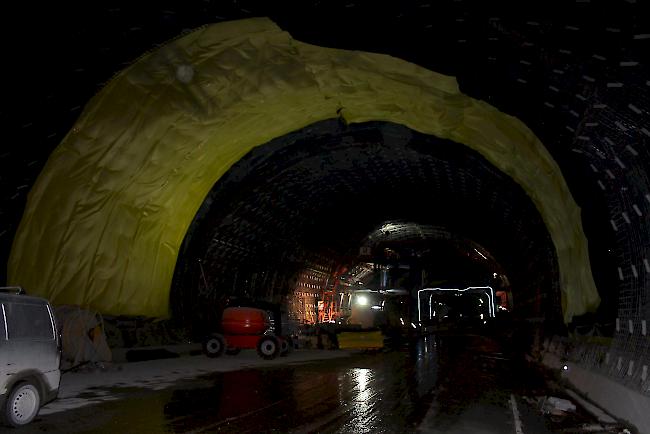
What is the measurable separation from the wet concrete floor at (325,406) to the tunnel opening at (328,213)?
7.46 metres

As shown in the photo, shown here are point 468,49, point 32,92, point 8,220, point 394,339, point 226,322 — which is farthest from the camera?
point 394,339

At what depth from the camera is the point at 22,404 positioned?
9.46m

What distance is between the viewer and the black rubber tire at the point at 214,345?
22453 millimetres

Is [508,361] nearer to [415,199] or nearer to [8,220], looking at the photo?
[415,199]

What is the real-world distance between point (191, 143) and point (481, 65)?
29.1 ft

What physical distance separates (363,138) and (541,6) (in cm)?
1271

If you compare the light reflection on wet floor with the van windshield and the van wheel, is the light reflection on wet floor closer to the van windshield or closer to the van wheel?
the van wheel

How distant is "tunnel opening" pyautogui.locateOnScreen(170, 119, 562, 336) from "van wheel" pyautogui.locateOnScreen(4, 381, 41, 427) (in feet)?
44.9

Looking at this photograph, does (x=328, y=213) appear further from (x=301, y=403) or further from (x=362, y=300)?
(x=301, y=403)

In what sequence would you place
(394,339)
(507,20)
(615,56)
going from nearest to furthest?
(615,56), (507,20), (394,339)

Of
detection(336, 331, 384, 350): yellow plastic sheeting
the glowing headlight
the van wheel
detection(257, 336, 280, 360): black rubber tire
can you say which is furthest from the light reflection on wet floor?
the glowing headlight

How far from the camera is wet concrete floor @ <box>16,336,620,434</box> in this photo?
934cm

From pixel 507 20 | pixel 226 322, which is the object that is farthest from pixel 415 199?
pixel 507 20

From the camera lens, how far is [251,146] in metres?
22.6
